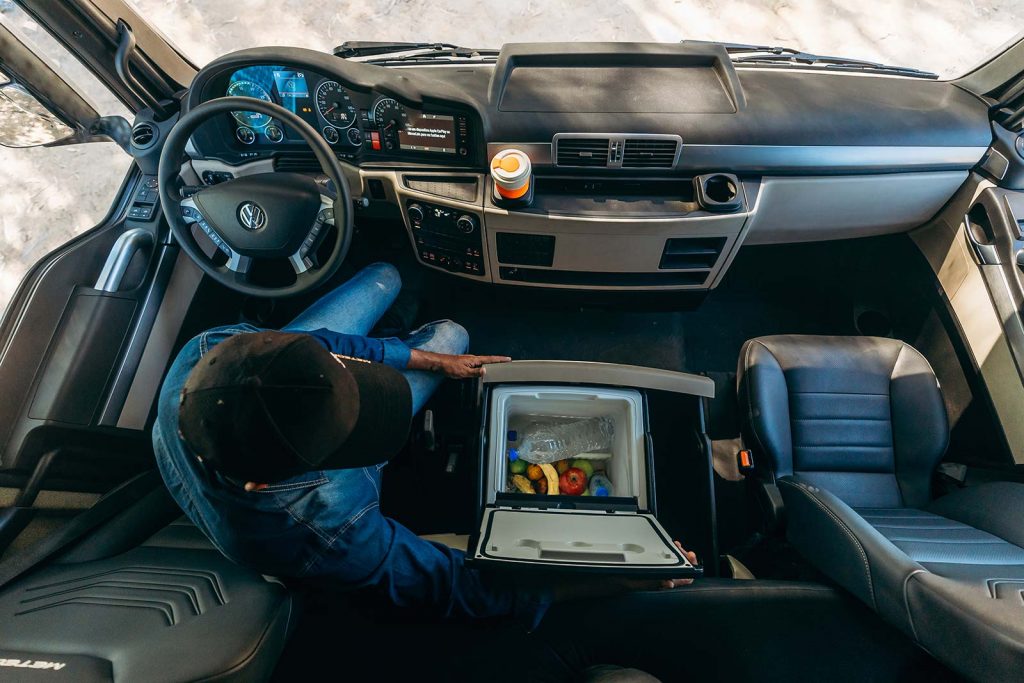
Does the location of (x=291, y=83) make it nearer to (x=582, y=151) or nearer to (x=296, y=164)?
(x=296, y=164)

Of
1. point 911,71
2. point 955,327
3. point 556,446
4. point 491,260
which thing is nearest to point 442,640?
point 556,446

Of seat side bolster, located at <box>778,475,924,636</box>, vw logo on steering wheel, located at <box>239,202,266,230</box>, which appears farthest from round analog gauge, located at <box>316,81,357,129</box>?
seat side bolster, located at <box>778,475,924,636</box>

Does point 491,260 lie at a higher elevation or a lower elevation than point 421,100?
lower

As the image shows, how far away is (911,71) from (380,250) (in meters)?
2.20

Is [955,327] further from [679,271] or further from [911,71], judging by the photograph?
[679,271]

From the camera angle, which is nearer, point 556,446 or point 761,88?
point 761,88

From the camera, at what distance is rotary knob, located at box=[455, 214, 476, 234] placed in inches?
65.9

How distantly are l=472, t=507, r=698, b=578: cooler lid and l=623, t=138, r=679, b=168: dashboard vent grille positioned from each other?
106cm

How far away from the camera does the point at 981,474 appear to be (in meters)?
1.68

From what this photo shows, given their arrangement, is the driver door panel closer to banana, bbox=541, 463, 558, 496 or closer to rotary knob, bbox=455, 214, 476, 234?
rotary knob, bbox=455, 214, 476, 234

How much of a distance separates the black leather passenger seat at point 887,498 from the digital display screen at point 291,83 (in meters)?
1.74

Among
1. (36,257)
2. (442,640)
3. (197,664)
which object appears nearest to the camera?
(197,664)

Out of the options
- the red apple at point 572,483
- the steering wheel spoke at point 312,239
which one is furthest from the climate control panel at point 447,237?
the red apple at point 572,483

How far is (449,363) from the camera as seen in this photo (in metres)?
1.73
